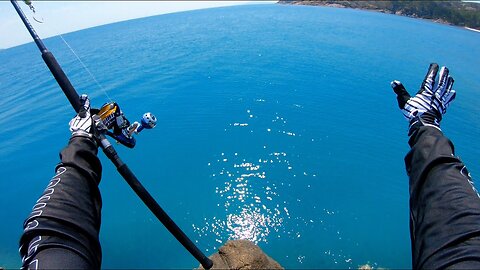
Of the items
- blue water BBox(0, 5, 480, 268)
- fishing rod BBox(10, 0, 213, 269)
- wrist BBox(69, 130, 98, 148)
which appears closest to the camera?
wrist BBox(69, 130, 98, 148)

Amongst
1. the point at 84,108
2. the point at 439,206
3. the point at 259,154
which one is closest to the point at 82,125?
the point at 84,108

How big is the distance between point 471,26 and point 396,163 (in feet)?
318

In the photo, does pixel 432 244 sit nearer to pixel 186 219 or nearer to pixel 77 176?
pixel 77 176

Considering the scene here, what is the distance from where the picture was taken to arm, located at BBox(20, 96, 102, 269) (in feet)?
7.07

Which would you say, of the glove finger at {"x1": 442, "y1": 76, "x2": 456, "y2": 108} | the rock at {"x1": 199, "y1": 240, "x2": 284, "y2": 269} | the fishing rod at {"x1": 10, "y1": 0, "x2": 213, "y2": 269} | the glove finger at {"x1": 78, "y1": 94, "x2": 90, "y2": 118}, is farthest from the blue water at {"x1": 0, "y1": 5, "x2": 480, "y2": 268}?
the glove finger at {"x1": 78, "y1": 94, "x2": 90, "y2": 118}

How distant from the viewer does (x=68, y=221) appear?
7.87 feet

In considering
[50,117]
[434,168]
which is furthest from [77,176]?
→ [50,117]

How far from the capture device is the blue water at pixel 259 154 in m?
13.9

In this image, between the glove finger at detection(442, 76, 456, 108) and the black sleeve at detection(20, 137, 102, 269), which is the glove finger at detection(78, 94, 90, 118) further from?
the glove finger at detection(442, 76, 456, 108)

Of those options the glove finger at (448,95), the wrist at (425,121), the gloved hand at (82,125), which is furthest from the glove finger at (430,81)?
the gloved hand at (82,125)

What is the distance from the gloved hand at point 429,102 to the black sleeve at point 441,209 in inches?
22.0

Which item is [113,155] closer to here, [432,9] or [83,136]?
[83,136]

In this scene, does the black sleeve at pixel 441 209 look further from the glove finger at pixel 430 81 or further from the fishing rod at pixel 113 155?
the fishing rod at pixel 113 155

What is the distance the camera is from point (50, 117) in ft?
106
